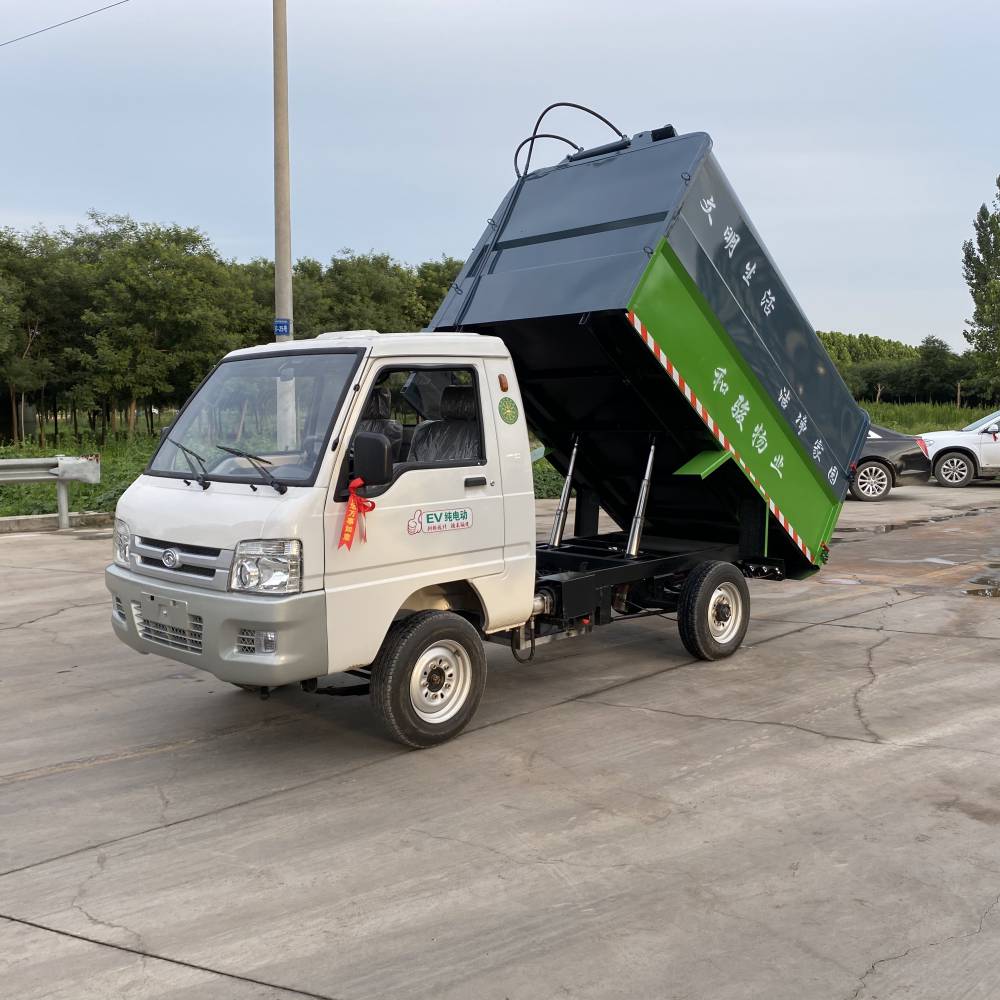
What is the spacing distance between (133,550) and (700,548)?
170 inches

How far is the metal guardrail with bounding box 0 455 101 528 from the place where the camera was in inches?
562

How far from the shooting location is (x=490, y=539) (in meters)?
5.91

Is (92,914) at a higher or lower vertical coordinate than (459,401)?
lower

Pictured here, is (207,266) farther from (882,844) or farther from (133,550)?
(882,844)

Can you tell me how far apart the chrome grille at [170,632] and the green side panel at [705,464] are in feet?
11.1

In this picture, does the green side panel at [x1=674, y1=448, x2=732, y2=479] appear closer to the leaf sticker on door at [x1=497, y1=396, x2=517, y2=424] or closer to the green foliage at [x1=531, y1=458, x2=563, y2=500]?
the leaf sticker on door at [x1=497, y1=396, x2=517, y2=424]

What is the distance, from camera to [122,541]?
19.2ft

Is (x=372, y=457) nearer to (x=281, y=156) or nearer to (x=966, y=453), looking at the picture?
(x=281, y=156)

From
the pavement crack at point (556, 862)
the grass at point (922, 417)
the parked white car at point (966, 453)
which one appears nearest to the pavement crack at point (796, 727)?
the pavement crack at point (556, 862)

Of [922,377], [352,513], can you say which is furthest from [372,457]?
[922,377]

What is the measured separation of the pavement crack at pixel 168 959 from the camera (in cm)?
334

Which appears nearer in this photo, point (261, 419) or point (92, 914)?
point (92, 914)

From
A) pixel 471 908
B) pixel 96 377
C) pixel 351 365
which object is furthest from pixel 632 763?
pixel 96 377

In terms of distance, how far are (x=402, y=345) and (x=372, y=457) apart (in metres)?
0.82
